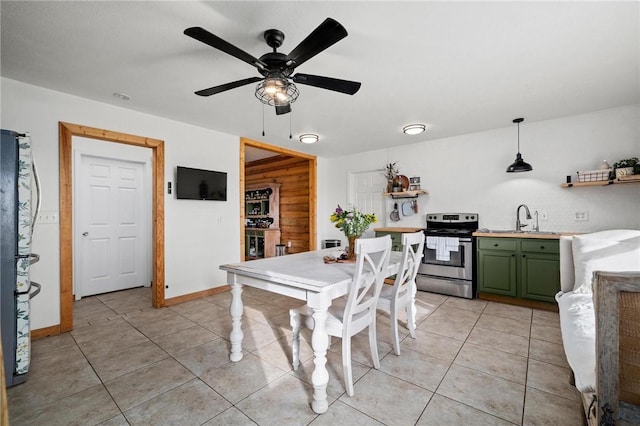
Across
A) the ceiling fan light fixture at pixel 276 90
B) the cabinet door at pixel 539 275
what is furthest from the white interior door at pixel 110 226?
the cabinet door at pixel 539 275

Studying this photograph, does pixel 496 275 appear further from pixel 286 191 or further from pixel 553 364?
pixel 286 191

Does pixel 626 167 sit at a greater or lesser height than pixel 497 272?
greater

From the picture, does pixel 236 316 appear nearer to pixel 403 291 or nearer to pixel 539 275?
pixel 403 291

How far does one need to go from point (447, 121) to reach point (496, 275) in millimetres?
2078

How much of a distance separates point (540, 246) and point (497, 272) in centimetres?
56

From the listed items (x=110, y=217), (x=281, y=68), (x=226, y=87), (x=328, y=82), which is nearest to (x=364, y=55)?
(x=328, y=82)

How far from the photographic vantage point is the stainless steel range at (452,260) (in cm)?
369

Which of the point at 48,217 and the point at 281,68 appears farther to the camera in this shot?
the point at 48,217

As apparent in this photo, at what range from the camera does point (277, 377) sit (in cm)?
191

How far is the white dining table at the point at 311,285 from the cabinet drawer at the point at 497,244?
1955 mm

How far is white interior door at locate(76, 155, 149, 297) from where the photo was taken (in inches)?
150

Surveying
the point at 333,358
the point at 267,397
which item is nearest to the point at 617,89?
the point at 333,358

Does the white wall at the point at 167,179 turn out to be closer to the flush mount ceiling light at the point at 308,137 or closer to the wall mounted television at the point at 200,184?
the wall mounted television at the point at 200,184

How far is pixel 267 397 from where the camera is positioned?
1705 mm
